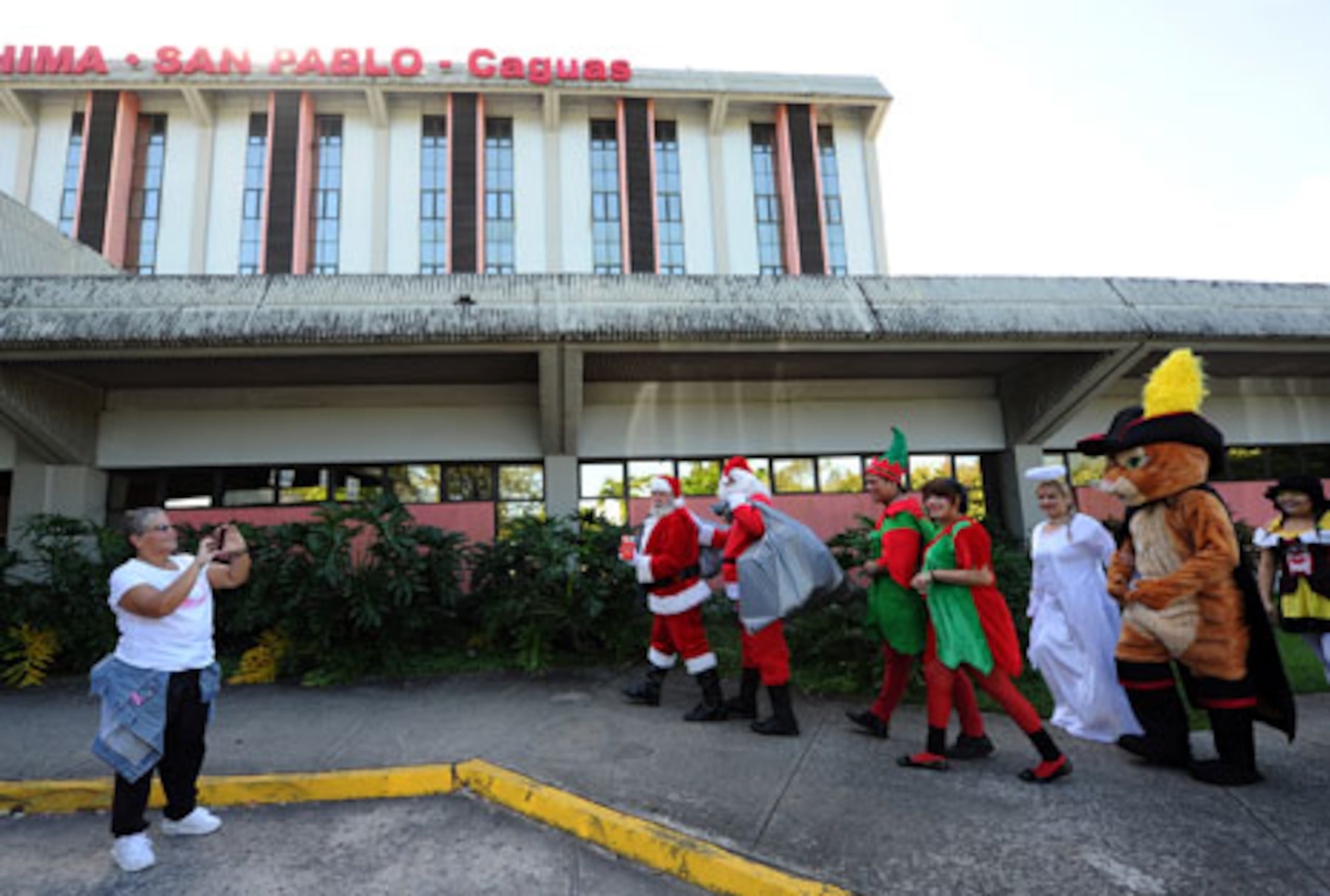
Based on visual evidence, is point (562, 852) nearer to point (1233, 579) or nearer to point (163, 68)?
point (1233, 579)

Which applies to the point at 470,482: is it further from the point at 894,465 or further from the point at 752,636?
the point at 894,465

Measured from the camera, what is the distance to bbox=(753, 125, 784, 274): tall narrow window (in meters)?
27.4

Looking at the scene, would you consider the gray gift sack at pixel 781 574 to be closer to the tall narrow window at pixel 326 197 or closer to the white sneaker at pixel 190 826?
the white sneaker at pixel 190 826

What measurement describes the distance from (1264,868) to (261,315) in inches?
378

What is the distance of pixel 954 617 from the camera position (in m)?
3.79

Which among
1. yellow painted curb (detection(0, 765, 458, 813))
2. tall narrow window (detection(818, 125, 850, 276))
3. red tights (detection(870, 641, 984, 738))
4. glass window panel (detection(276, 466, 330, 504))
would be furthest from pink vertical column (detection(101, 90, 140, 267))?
red tights (detection(870, 641, 984, 738))

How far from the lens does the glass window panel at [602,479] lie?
10.7 metres

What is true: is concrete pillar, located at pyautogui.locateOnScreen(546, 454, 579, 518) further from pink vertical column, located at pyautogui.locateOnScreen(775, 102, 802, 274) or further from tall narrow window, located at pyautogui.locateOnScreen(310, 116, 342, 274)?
tall narrow window, located at pyautogui.locateOnScreen(310, 116, 342, 274)

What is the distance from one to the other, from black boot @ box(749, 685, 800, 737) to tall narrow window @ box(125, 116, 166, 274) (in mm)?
29446

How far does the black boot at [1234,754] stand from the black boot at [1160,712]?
0.58 feet

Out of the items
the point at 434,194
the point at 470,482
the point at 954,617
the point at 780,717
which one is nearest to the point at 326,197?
the point at 434,194

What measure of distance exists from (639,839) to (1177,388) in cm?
374

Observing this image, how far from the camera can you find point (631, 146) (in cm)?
2730

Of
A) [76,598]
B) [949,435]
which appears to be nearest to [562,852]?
[76,598]
